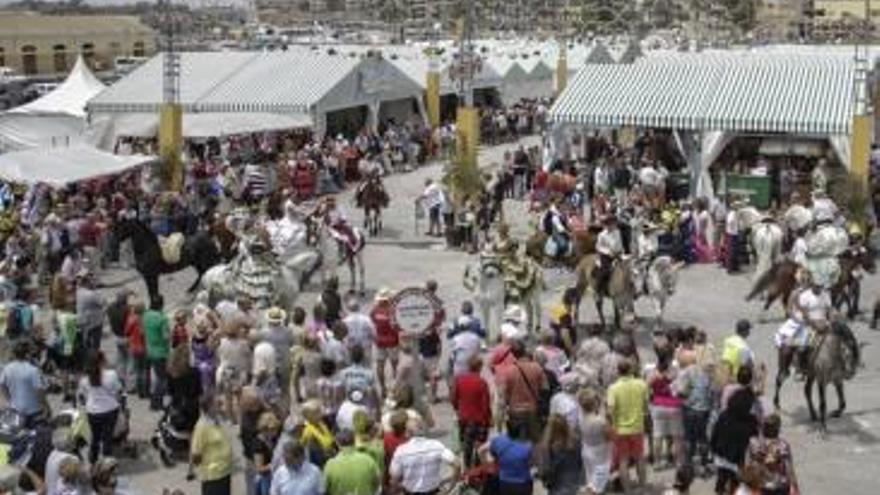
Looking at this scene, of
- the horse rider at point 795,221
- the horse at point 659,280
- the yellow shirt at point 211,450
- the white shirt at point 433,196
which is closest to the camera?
the yellow shirt at point 211,450

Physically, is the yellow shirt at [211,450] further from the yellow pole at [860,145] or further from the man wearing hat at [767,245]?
the yellow pole at [860,145]

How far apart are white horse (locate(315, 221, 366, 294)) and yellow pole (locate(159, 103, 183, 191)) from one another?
7818mm

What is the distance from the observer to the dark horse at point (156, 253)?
18844 millimetres

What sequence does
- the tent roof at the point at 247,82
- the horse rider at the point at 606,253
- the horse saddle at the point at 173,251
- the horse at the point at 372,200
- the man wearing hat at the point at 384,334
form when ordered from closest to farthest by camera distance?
the man wearing hat at the point at 384,334 → the horse rider at the point at 606,253 → the horse saddle at the point at 173,251 → the horse at the point at 372,200 → the tent roof at the point at 247,82

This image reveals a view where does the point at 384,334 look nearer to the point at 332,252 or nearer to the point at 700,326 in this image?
the point at 332,252

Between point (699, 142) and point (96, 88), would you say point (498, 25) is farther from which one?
point (699, 142)

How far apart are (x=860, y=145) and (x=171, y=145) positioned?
13.9m

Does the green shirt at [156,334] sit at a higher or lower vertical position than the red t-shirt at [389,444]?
higher

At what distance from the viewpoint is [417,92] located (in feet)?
136

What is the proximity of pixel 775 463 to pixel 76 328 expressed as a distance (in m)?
8.05

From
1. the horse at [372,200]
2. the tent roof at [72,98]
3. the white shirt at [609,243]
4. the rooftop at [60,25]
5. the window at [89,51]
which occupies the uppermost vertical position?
the rooftop at [60,25]

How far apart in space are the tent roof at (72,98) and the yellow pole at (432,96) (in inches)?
397

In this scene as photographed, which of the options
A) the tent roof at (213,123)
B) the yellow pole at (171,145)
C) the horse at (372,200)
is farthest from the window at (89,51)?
the horse at (372,200)

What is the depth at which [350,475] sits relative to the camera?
8.96 m
